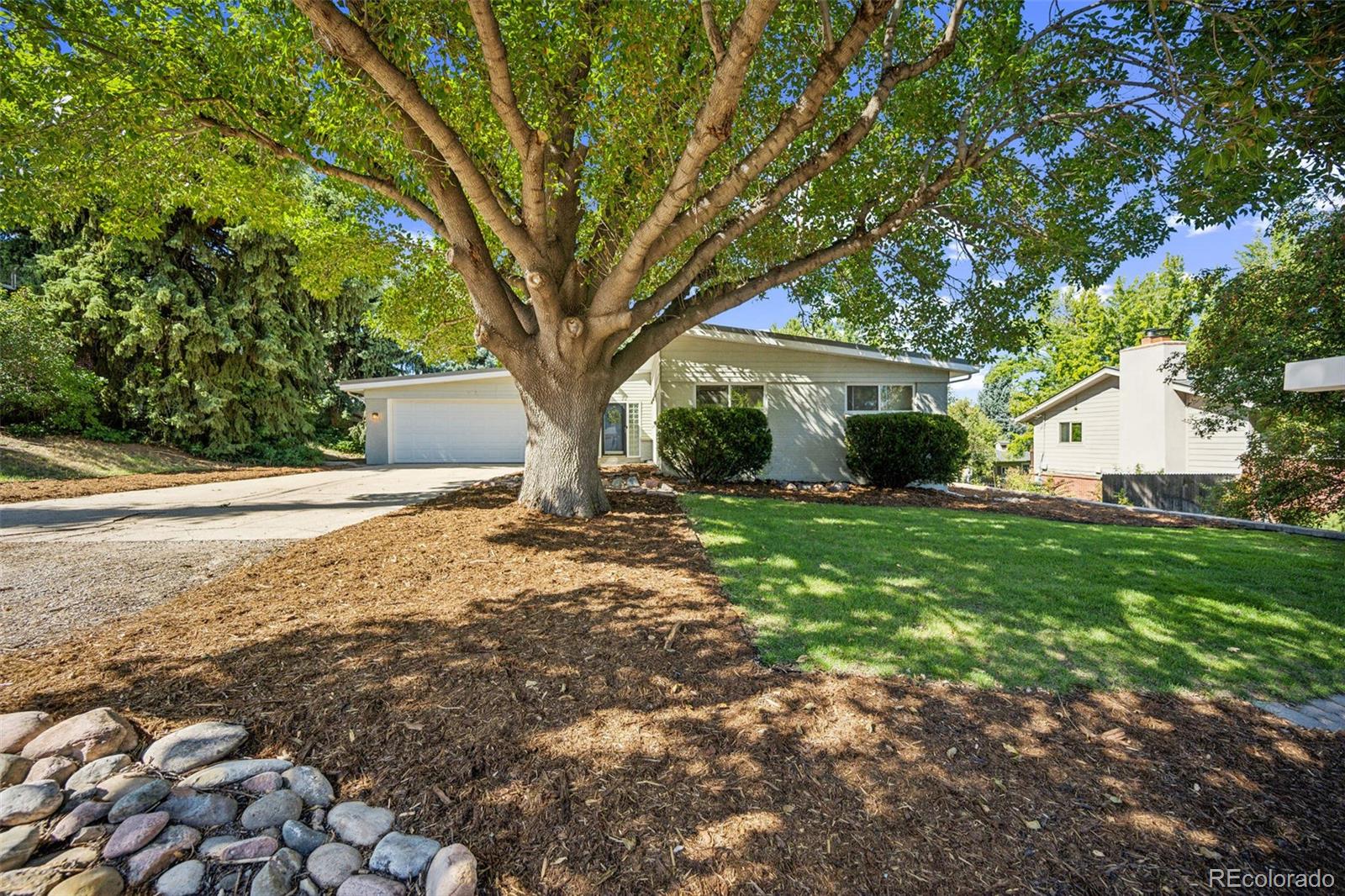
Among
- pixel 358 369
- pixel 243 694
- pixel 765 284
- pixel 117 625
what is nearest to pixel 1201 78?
pixel 765 284

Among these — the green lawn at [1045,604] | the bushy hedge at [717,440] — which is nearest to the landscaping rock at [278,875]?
the green lawn at [1045,604]

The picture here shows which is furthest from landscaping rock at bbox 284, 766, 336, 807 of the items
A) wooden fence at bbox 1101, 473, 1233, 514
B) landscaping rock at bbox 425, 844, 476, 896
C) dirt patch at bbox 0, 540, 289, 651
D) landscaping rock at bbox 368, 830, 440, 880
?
wooden fence at bbox 1101, 473, 1233, 514

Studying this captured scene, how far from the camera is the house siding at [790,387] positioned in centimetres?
1245

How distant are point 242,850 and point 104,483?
13.0 metres

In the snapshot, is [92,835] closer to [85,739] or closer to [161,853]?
[161,853]

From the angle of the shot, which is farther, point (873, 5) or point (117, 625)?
point (873, 5)

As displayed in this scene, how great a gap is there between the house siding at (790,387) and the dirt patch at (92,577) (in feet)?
28.4

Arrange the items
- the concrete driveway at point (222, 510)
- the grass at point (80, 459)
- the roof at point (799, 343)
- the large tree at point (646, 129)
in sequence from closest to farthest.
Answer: the large tree at point (646, 129)
the concrete driveway at point (222, 510)
the grass at point (80, 459)
the roof at point (799, 343)

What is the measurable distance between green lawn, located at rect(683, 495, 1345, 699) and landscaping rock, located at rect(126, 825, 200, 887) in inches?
101

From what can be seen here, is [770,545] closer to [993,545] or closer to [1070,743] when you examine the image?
[993,545]

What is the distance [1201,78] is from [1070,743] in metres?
4.75

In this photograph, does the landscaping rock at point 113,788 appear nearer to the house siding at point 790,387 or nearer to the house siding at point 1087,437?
the house siding at point 790,387

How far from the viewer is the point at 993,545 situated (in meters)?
5.87

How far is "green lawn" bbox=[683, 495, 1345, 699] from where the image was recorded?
3127 millimetres
